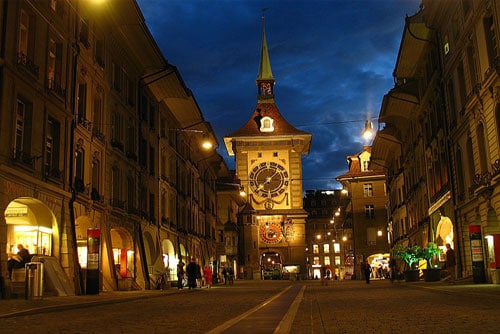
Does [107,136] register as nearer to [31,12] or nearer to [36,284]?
[31,12]

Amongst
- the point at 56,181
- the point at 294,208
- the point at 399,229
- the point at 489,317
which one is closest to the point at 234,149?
the point at 294,208

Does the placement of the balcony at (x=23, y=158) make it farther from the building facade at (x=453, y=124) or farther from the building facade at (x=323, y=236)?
the building facade at (x=323, y=236)

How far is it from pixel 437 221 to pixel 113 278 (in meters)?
20.1

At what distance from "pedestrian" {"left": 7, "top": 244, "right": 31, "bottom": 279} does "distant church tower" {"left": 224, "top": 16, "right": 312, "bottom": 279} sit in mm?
69613

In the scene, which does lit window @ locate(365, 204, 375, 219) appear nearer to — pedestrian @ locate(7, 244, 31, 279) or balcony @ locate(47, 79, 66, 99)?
balcony @ locate(47, 79, 66, 99)

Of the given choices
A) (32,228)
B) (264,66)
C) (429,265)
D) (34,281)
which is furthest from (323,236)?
(34,281)

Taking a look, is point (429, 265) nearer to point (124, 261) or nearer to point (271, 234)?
point (124, 261)

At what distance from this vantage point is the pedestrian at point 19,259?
2142cm

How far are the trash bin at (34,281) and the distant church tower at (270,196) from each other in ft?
237

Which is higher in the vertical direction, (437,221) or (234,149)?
(234,149)

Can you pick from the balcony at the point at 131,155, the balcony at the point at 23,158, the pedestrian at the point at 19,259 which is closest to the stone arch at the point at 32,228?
the pedestrian at the point at 19,259

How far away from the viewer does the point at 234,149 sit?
9519cm

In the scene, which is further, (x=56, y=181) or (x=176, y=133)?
(x=176, y=133)

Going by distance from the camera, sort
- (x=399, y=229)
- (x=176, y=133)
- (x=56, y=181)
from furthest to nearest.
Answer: (x=399, y=229), (x=176, y=133), (x=56, y=181)
